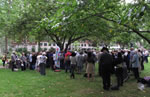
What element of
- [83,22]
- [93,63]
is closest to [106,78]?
[93,63]

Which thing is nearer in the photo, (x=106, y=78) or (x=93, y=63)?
(x=106, y=78)

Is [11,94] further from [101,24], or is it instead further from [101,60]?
[101,24]

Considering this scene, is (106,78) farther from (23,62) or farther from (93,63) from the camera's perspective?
(23,62)

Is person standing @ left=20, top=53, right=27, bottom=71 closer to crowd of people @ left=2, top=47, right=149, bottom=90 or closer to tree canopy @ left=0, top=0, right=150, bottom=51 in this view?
crowd of people @ left=2, top=47, right=149, bottom=90

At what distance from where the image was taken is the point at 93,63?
9.49m

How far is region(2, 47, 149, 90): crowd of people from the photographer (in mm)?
7605

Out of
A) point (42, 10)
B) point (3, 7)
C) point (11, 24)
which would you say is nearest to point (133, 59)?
point (42, 10)

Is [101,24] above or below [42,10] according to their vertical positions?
below

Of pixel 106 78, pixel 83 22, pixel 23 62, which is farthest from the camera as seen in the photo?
pixel 23 62

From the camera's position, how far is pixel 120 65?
7879mm

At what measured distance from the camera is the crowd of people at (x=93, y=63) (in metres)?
7.61

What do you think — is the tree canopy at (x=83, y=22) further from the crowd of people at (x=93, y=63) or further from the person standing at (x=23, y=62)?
the person standing at (x=23, y=62)

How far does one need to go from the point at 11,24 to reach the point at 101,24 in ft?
32.9

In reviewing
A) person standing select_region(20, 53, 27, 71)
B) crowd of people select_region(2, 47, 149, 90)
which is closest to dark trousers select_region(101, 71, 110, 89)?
crowd of people select_region(2, 47, 149, 90)
